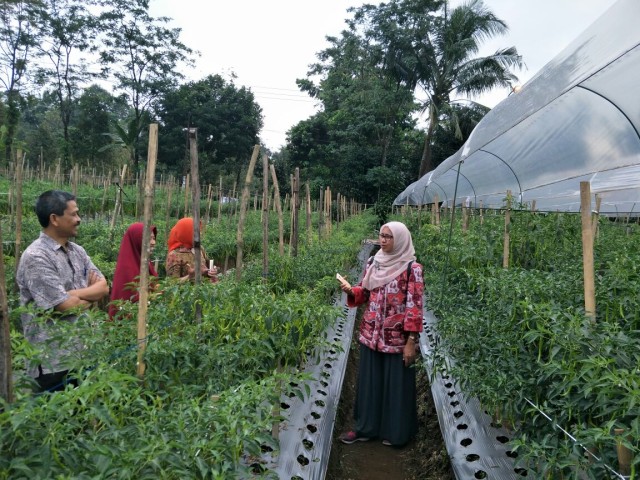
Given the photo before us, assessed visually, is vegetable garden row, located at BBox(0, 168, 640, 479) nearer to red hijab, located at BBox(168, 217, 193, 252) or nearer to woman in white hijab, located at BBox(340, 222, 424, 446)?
woman in white hijab, located at BBox(340, 222, 424, 446)

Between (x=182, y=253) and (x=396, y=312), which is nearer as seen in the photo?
(x=396, y=312)

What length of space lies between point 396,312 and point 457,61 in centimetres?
1923

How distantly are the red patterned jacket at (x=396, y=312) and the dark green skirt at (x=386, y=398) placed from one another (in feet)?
0.31

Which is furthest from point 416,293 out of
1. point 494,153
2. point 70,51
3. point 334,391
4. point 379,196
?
point 70,51

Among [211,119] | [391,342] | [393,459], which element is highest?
[211,119]

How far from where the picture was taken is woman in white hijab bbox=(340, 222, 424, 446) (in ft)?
10.8

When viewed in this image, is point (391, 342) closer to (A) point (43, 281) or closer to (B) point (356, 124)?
(A) point (43, 281)

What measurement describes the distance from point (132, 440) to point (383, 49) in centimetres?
2241

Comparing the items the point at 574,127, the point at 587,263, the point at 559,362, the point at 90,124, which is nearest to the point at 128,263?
the point at 559,362

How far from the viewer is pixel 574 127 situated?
5.23 meters

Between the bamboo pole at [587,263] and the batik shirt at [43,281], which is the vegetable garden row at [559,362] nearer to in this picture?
the bamboo pole at [587,263]

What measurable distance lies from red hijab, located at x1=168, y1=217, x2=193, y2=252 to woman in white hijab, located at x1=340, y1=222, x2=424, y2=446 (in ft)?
4.82

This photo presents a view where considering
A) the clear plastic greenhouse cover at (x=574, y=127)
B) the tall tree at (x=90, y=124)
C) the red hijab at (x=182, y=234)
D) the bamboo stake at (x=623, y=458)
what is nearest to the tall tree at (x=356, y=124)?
the tall tree at (x=90, y=124)

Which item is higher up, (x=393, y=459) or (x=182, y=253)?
(x=182, y=253)
